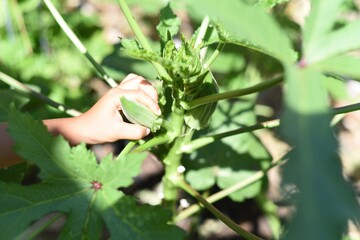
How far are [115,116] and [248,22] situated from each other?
377 mm

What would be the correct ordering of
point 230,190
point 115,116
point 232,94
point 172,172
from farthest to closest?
point 230,190, point 172,172, point 115,116, point 232,94

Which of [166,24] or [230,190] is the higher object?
[166,24]

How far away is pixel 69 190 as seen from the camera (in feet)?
2.84

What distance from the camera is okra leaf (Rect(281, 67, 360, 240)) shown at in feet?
1.84

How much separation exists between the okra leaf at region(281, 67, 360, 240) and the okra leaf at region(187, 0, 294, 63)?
61mm

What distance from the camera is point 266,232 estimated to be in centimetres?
168

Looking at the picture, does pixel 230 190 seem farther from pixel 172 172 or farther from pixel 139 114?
pixel 139 114

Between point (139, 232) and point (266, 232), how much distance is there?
3.04 feet

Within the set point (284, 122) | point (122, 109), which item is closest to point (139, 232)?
point (122, 109)

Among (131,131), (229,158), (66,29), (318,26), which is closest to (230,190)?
(229,158)

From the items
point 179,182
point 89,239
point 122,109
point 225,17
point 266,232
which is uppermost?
point 225,17

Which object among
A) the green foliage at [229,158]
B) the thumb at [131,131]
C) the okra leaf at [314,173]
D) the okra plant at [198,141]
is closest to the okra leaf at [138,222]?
the okra plant at [198,141]

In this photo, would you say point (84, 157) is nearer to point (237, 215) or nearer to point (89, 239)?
point (89, 239)

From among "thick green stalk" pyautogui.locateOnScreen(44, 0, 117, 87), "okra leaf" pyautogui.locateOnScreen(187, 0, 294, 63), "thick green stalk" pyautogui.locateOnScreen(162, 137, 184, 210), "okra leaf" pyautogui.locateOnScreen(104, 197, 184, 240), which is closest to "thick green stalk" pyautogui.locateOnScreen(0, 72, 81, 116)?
"thick green stalk" pyautogui.locateOnScreen(44, 0, 117, 87)
